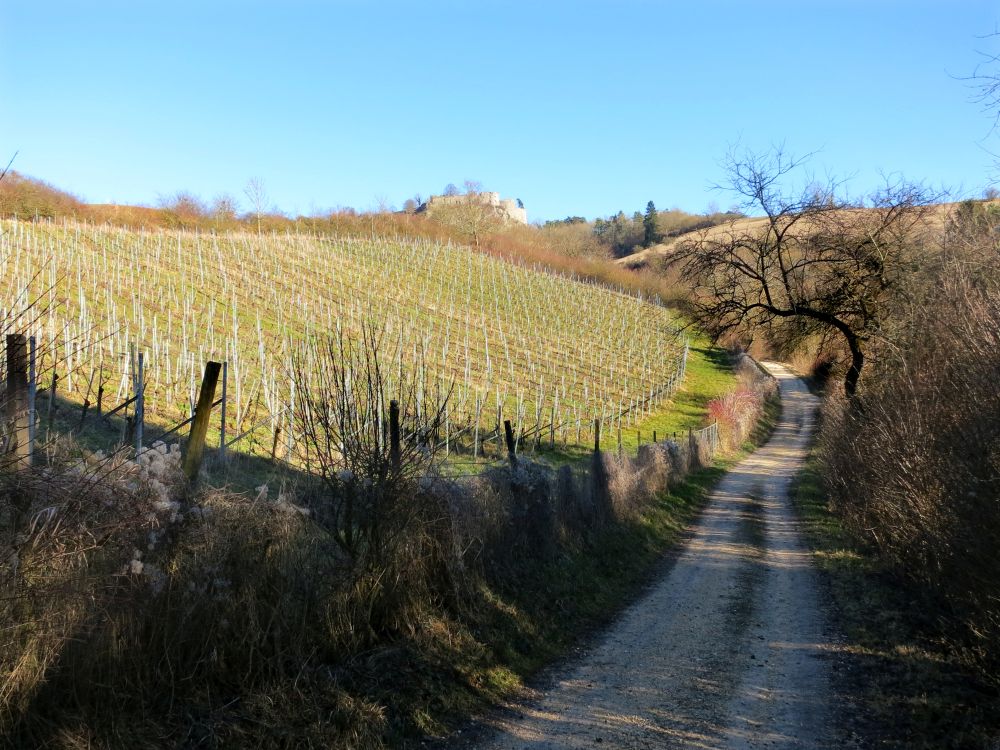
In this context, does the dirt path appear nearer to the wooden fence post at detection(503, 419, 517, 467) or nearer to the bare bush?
the bare bush

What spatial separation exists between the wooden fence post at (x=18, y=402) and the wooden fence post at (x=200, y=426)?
150 centimetres

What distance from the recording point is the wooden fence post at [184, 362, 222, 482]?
636 cm

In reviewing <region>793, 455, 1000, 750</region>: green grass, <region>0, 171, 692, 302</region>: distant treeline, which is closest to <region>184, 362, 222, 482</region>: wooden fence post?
<region>793, 455, 1000, 750</region>: green grass

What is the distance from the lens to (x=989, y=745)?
5.50 metres

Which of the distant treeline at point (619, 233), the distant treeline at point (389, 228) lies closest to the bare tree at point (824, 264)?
the distant treeline at point (389, 228)

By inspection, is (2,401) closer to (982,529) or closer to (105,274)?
(982,529)

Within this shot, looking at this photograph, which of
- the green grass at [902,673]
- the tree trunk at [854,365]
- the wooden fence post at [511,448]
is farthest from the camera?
the tree trunk at [854,365]

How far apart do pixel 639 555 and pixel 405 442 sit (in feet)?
23.0

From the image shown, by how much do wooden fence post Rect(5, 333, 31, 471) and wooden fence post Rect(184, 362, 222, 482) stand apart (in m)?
1.50

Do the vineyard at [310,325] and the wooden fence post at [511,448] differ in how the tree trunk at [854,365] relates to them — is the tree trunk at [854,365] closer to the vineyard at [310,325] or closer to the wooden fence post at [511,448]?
the vineyard at [310,325]

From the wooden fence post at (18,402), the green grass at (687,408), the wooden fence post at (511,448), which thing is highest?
the wooden fence post at (18,402)

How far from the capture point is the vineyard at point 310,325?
20672 millimetres

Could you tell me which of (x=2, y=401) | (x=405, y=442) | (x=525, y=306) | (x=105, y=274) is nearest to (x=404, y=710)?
(x=405, y=442)

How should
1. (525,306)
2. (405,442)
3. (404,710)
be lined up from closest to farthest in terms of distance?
(404,710) < (405,442) < (525,306)
